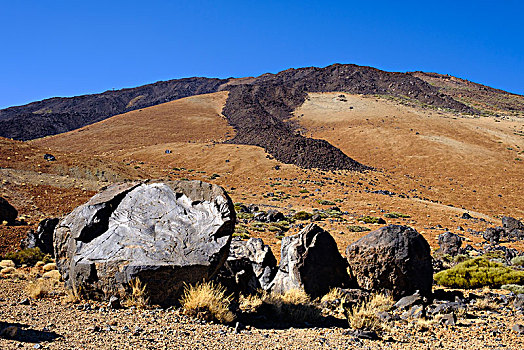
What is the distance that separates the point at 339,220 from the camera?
2472 centimetres

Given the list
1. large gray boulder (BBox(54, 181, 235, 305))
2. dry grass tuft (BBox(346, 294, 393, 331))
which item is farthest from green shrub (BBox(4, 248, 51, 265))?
dry grass tuft (BBox(346, 294, 393, 331))

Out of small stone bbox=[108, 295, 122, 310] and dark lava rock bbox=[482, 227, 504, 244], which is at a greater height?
small stone bbox=[108, 295, 122, 310]

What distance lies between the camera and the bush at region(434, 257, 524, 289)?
39.3 feet

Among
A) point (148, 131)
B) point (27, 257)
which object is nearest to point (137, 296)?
point (27, 257)

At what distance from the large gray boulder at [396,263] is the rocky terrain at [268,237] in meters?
0.04

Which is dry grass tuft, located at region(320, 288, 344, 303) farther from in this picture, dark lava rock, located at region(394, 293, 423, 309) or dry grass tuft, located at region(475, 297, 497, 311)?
dry grass tuft, located at region(475, 297, 497, 311)

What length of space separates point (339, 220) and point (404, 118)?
5743 centimetres

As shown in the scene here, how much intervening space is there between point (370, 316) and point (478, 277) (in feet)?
20.7

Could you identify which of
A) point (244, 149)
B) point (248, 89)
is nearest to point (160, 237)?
point (244, 149)

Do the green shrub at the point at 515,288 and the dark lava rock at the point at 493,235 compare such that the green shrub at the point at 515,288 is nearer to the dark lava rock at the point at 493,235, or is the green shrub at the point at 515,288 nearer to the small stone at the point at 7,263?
the dark lava rock at the point at 493,235

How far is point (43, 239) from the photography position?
13.3 metres

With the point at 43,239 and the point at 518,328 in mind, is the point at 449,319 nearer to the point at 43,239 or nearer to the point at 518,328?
the point at 518,328

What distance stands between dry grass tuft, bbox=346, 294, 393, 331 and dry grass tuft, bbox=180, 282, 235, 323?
2.71 metres

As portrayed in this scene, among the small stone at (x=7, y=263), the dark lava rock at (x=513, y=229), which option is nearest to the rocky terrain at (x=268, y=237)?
the dark lava rock at (x=513, y=229)
